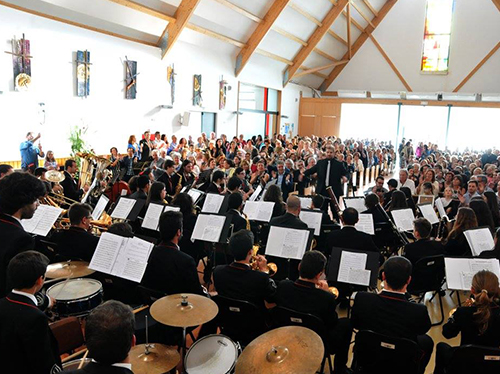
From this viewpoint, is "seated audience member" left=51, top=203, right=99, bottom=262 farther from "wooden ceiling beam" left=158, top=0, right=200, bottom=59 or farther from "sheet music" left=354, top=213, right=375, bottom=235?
"wooden ceiling beam" left=158, top=0, right=200, bottom=59

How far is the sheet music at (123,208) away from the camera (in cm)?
581

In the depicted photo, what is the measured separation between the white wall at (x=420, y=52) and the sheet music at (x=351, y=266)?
2315 cm

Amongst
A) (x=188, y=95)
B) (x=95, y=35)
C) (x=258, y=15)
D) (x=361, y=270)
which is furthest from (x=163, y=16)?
(x=361, y=270)

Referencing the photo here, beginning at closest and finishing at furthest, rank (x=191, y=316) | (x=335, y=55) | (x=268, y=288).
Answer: (x=191, y=316), (x=268, y=288), (x=335, y=55)

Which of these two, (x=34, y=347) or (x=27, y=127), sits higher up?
(x=27, y=127)

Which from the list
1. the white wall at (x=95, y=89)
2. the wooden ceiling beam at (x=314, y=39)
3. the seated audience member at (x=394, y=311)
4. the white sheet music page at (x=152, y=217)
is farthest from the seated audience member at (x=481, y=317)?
the wooden ceiling beam at (x=314, y=39)

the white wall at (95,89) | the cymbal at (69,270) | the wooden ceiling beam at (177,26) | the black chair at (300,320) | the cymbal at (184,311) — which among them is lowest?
the black chair at (300,320)

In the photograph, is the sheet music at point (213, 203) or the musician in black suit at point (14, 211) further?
the sheet music at point (213, 203)

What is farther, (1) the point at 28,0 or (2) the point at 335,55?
(2) the point at 335,55

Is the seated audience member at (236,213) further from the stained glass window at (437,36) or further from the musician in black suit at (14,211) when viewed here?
the stained glass window at (437,36)

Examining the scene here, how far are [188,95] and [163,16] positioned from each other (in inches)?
141

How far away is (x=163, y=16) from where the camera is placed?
12.6m

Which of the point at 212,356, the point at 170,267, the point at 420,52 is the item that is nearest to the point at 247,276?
the point at 170,267

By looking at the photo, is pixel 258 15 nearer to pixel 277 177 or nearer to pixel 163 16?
pixel 163 16
